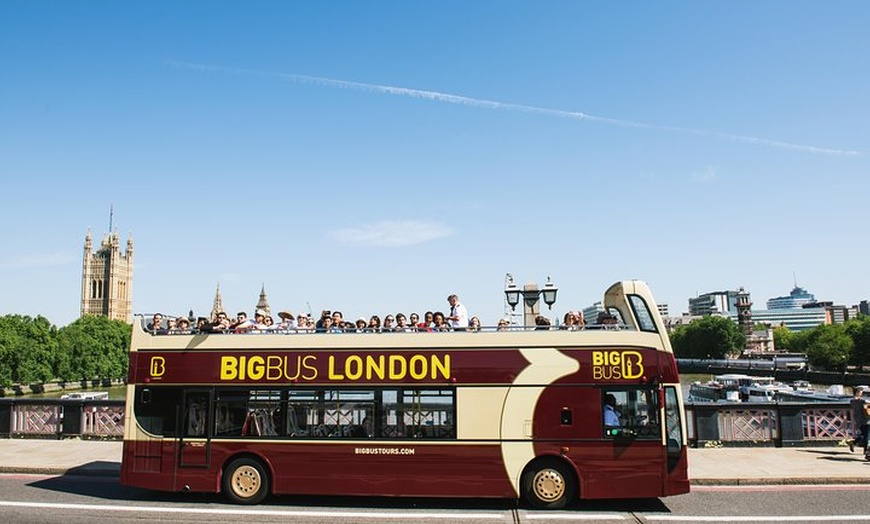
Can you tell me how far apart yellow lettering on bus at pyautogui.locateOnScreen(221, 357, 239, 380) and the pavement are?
15.6ft

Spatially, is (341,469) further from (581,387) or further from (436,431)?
(581,387)

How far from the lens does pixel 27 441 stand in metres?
18.2

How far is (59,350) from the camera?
9231cm

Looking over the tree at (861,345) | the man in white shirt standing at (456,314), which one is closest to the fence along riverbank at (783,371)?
the tree at (861,345)

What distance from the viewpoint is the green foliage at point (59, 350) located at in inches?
3216

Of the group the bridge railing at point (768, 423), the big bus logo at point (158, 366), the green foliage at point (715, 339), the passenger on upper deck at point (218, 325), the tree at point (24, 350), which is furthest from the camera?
the green foliage at point (715, 339)

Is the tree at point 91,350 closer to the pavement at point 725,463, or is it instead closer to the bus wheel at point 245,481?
the pavement at point 725,463

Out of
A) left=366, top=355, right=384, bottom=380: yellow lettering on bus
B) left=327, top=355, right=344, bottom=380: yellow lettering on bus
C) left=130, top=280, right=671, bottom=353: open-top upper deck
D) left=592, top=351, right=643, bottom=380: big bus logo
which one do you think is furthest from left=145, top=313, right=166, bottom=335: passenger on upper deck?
left=592, top=351, right=643, bottom=380: big bus logo

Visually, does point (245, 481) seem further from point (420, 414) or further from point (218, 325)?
point (420, 414)

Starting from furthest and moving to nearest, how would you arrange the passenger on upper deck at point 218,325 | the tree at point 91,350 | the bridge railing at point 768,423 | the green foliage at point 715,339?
the green foliage at point 715,339 → the tree at point 91,350 → the bridge railing at point 768,423 → the passenger on upper deck at point 218,325

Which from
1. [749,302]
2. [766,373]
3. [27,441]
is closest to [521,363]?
[27,441]

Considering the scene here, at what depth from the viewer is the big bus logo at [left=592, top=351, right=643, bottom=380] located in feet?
36.6

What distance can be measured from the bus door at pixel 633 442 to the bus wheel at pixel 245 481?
229 inches

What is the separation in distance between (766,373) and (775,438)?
105 meters
